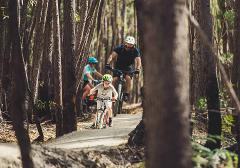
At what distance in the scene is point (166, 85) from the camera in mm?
3793

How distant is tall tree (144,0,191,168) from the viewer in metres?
3.76

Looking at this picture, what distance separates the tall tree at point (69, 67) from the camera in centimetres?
1107

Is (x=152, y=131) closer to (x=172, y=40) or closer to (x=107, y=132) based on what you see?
(x=172, y=40)

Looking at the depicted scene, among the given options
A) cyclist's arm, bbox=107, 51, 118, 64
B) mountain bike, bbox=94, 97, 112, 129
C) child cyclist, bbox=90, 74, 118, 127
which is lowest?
mountain bike, bbox=94, 97, 112, 129

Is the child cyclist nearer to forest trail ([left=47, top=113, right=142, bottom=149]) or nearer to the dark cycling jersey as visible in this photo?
forest trail ([left=47, top=113, right=142, bottom=149])

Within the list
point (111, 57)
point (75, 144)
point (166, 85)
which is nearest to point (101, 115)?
point (111, 57)

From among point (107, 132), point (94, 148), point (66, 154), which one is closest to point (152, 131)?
point (66, 154)

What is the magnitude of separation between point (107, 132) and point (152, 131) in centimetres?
683

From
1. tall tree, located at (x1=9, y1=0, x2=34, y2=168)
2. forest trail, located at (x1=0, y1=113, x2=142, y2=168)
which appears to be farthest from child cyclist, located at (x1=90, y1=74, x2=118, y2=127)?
tall tree, located at (x1=9, y1=0, x2=34, y2=168)

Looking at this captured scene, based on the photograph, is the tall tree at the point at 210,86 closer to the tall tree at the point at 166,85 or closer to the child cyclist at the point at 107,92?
the child cyclist at the point at 107,92

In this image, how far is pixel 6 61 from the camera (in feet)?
49.7

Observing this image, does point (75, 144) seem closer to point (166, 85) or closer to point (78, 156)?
point (78, 156)

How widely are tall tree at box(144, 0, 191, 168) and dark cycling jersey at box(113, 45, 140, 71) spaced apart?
377 inches

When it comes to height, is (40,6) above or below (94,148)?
above
